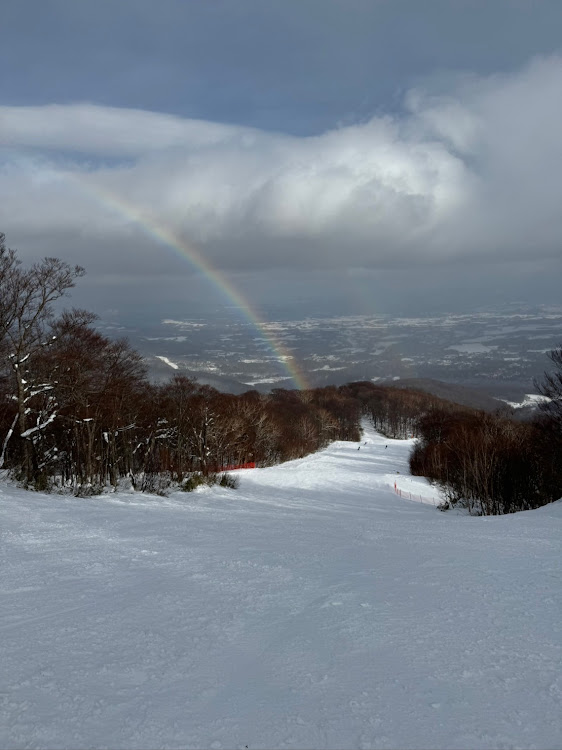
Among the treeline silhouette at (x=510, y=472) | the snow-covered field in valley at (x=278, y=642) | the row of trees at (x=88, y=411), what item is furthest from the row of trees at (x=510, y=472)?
the snow-covered field in valley at (x=278, y=642)

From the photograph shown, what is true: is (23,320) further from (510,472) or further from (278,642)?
(510,472)

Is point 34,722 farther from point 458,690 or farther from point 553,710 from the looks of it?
point 553,710

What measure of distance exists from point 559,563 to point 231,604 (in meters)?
5.59

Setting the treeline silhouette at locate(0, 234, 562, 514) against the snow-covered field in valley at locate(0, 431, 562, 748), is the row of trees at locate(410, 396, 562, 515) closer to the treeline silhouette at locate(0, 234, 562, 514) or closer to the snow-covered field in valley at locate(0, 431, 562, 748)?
the treeline silhouette at locate(0, 234, 562, 514)

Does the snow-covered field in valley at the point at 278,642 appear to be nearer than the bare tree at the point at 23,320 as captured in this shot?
Yes

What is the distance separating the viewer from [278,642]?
18.6ft

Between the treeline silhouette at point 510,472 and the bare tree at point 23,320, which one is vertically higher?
the bare tree at point 23,320

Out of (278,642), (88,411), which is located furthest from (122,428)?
(278,642)

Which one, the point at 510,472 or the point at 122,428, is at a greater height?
the point at 122,428

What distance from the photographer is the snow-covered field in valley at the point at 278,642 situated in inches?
159

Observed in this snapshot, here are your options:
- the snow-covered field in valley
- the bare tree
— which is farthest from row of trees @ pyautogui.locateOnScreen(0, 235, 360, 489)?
the snow-covered field in valley

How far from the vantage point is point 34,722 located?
Answer: 4.16 meters

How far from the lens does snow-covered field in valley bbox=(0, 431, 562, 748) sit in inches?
159

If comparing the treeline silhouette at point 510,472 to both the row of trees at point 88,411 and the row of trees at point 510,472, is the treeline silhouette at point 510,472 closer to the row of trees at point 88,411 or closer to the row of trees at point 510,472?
the row of trees at point 510,472
